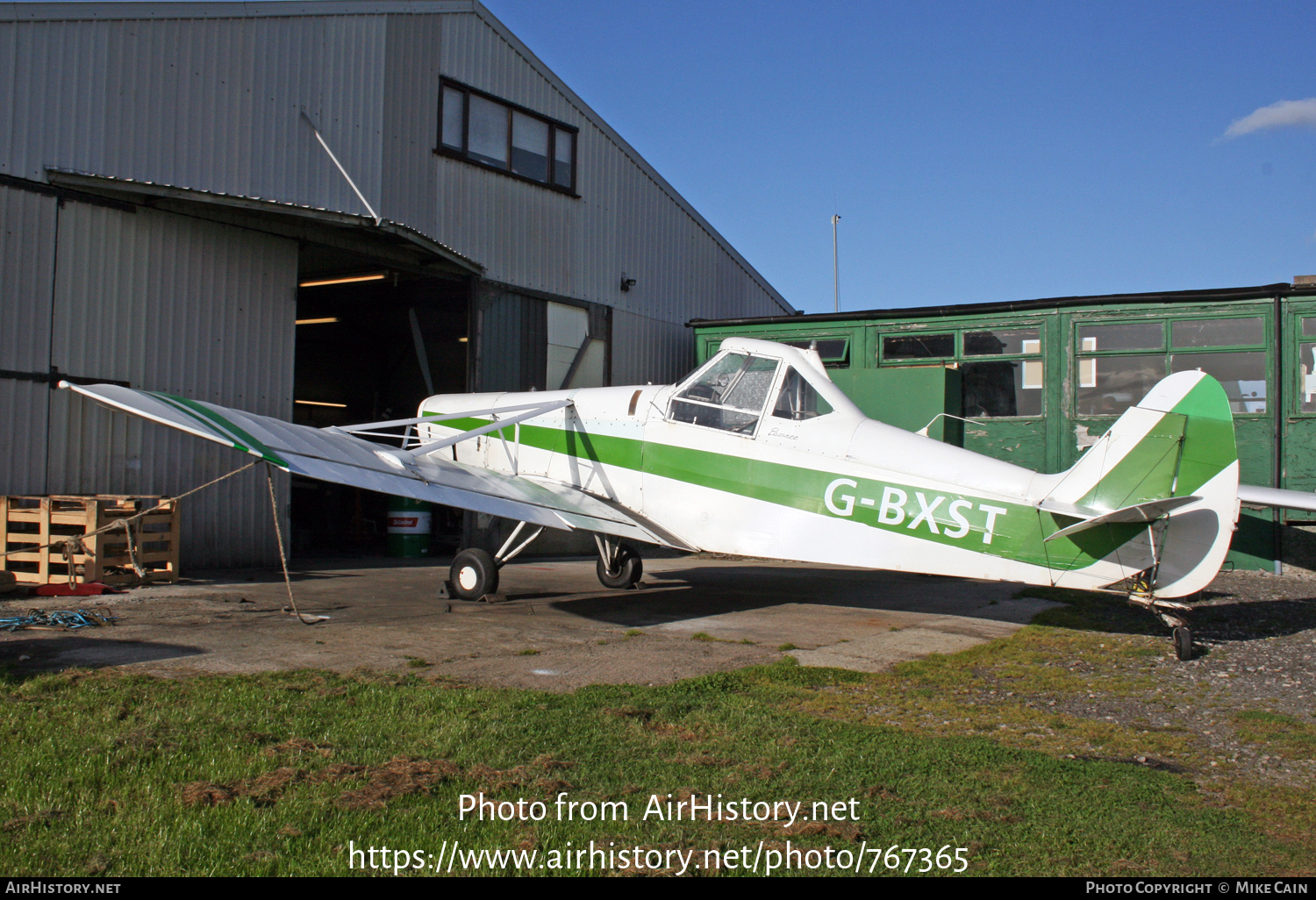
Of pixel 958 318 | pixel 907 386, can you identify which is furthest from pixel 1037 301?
pixel 907 386

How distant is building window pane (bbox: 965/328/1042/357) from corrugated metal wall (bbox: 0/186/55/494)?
1329 cm

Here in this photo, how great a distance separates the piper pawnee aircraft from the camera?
6711mm

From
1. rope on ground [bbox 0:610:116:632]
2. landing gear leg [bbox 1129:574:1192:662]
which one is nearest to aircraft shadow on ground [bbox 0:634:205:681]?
rope on ground [bbox 0:610:116:632]

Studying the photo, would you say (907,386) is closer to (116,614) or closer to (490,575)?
(490,575)

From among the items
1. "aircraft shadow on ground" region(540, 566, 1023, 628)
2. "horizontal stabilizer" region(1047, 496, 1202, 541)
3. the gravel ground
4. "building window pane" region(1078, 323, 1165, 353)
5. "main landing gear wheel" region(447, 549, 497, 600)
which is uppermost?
"building window pane" region(1078, 323, 1165, 353)

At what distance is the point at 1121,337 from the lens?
45.8 ft

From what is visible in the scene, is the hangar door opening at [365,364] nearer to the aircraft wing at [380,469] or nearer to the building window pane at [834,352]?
the aircraft wing at [380,469]

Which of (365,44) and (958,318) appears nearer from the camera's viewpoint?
(365,44)

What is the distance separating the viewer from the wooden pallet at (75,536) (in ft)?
30.9

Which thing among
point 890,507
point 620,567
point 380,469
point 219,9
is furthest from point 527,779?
point 219,9

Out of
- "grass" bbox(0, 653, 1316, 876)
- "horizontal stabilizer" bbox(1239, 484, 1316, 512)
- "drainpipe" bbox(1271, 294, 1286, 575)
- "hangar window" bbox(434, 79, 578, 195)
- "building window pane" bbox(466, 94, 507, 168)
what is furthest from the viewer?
"building window pane" bbox(466, 94, 507, 168)

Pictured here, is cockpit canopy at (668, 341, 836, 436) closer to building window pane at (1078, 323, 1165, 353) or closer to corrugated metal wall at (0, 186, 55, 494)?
corrugated metal wall at (0, 186, 55, 494)

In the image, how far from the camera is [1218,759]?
4422 mm

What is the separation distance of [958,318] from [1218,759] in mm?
11521
